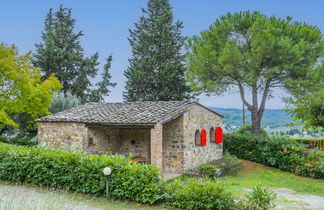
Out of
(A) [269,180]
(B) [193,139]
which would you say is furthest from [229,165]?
(B) [193,139]

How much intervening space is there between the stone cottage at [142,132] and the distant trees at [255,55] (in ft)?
21.3

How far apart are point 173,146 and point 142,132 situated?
2.41m

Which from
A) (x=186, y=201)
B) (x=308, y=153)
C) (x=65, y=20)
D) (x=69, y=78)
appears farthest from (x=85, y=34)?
(x=186, y=201)

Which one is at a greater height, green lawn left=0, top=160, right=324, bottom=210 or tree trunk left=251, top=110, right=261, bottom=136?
tree trunk left=251, top=110, right=261, bottom=136

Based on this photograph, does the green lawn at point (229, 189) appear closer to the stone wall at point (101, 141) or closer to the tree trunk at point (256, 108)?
the stone wall at point (101, 141)

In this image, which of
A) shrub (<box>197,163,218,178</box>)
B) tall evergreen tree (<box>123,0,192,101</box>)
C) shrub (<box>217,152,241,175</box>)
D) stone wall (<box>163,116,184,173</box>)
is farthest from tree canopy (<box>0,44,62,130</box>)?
tall evergreen tree (<box>123,0,192,101</box>)

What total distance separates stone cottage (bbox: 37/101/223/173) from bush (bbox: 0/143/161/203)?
10.7 ft

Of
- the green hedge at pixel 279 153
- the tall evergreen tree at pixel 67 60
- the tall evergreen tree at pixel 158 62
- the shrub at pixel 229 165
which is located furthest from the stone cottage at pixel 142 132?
the tall evergreen tree at pixel 67 60

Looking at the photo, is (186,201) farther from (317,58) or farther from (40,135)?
(317,58)

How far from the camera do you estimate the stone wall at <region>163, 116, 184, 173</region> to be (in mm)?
13344

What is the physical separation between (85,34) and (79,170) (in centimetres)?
2451

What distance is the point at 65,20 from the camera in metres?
30.1

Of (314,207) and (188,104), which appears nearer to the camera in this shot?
(314,207)

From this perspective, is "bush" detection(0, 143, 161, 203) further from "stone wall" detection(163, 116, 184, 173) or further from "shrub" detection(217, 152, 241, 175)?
"shrub" detection(217, 152, 241, 175)
